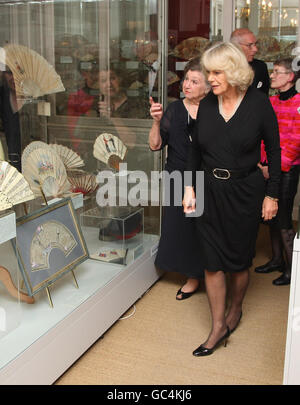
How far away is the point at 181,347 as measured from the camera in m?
2.92

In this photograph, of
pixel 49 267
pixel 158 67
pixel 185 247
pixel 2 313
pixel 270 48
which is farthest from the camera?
pixel 270 48

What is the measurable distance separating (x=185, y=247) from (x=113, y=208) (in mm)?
572

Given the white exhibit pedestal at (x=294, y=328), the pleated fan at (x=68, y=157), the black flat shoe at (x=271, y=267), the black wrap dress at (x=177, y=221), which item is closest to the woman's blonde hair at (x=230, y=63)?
the black wrap dress at (x=177, y=221)

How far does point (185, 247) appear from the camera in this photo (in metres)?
3.56

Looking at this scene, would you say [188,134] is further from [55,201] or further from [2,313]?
[2,313]

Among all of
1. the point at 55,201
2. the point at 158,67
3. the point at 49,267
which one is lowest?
the point at 49,267

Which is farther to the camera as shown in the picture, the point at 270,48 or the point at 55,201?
the point at 270,48

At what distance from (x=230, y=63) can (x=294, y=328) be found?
1261 millimetres

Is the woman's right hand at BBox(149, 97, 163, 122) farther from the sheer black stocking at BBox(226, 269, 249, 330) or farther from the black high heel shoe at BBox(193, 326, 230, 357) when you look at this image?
the black high heel shoe at BBox(193, 326, 230, 357)

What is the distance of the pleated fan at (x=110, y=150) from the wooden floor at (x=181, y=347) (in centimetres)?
97

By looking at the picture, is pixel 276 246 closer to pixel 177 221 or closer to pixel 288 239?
pixel 288 239

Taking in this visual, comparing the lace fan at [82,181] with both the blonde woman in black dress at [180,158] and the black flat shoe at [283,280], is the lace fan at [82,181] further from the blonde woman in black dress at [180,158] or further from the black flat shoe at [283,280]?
the black flat shoe at [283,280]

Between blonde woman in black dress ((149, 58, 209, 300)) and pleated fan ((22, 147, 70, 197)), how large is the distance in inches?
25.9
